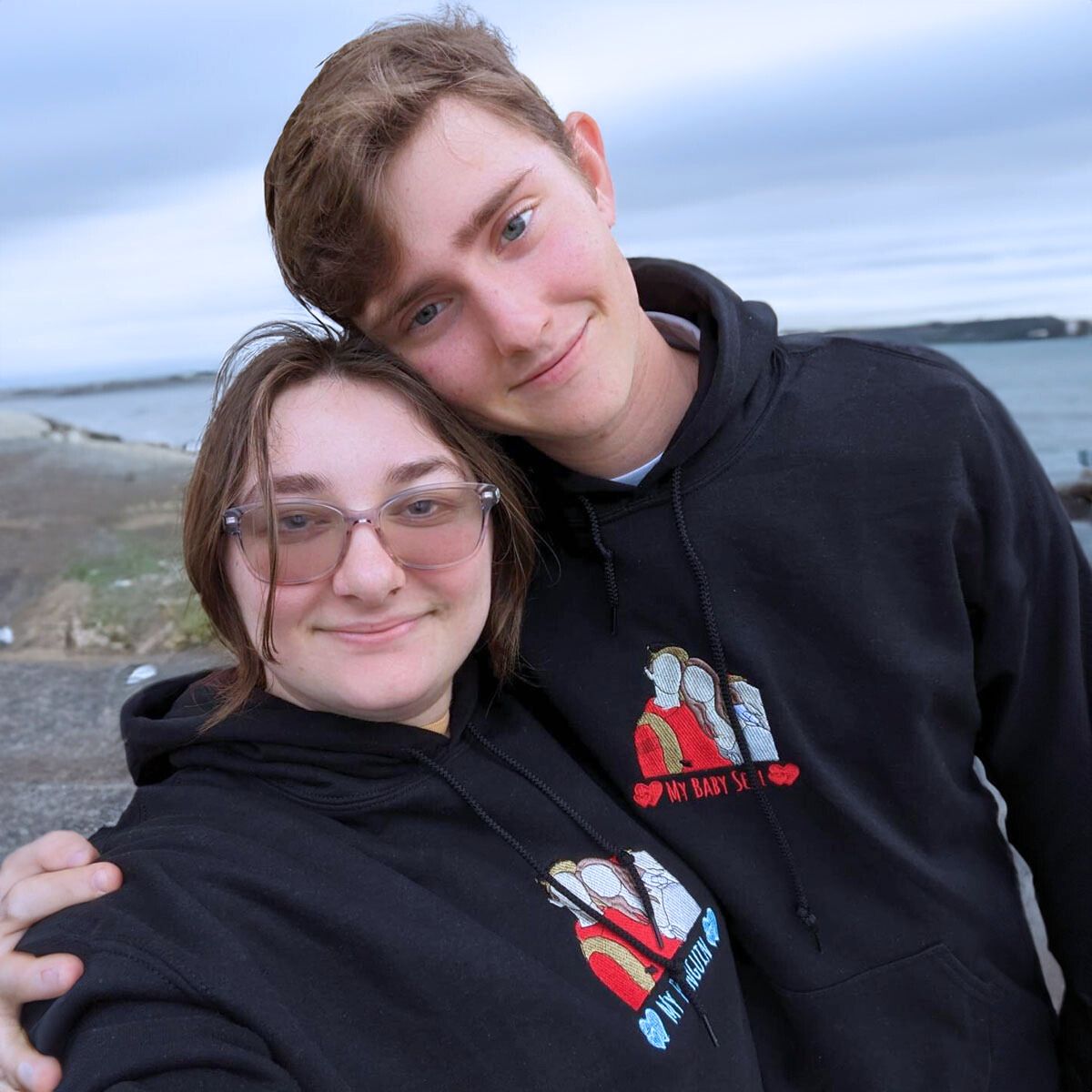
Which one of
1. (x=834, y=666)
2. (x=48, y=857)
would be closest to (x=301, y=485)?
(x=48, y=857)

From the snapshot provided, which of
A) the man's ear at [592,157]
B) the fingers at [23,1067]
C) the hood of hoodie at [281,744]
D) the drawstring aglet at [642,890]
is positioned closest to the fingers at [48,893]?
the fingers at [23,1067]

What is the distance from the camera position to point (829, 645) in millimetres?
2150

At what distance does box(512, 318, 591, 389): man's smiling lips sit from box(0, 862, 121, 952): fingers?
3.52 feet

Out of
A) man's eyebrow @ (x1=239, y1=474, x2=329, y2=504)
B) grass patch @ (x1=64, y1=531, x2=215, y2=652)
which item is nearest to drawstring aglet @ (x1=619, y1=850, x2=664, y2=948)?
man's eyebrow @ (x1=239, y1=474, x2=329, y2=504)

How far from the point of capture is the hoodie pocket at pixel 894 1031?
2.13 m

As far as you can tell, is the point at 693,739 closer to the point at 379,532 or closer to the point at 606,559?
the point at 606,559

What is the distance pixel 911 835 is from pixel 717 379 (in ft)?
3.23

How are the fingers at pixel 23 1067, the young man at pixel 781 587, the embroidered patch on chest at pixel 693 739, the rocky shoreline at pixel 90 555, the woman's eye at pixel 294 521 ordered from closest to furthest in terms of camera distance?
the fingers at pixel 23 1067 < the woman's eye at pixel 294 521 < the young man at pixel 781 587 < the embroidered patch on chest at pixel 693 739 < the rocky shoreline at pixel 90 555

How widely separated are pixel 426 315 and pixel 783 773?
1.10 meters

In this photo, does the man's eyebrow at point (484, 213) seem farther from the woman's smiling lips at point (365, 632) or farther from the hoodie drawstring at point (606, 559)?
the woman's smiling lips at point (365, 632)

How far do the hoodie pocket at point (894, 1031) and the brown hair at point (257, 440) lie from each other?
1.13 m

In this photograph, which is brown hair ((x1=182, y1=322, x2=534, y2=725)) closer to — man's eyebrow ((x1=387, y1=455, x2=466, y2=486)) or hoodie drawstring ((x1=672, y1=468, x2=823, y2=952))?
man's eyebrow ((x1=387, y1=455, x2=466, y2=486))

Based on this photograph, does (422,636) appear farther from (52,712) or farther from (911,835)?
(52,712)

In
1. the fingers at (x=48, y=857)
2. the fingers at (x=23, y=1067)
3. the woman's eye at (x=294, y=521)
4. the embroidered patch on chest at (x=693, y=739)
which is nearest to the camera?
the fingers at (x=23, y=1067)
